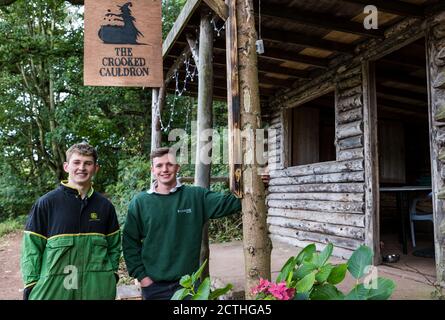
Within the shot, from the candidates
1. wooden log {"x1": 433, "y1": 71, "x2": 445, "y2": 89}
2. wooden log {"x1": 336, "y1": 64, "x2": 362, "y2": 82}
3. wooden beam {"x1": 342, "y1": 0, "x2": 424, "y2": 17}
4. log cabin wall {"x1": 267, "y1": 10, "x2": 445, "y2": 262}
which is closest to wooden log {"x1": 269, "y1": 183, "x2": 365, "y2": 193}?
log cabin wall {"x1": 267, "y1": 10, "x2": 445, "y2": 262}

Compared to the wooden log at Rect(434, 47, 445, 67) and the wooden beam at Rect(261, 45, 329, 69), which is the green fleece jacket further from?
the wooden beam at Rect(261, 45, 329, 69)

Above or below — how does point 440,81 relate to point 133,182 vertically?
above

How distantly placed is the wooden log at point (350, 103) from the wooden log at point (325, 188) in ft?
3.96

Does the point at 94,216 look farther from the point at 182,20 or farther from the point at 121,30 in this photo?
the point at 182,20

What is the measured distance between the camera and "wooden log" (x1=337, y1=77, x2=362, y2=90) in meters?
5.65

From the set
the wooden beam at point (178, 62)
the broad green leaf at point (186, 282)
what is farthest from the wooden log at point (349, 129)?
the broad green leaf at point (186, 282)

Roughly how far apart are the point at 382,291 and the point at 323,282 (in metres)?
0.25

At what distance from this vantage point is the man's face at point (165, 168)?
2588 mm

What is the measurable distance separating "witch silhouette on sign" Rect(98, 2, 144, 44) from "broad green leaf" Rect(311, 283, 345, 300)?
2.50 m

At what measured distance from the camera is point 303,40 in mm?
5066

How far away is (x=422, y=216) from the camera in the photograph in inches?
228

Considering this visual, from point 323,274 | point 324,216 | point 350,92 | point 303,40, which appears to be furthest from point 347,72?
point 323,274

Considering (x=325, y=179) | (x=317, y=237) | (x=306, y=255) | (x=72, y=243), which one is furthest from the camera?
(x=317, y=237)
